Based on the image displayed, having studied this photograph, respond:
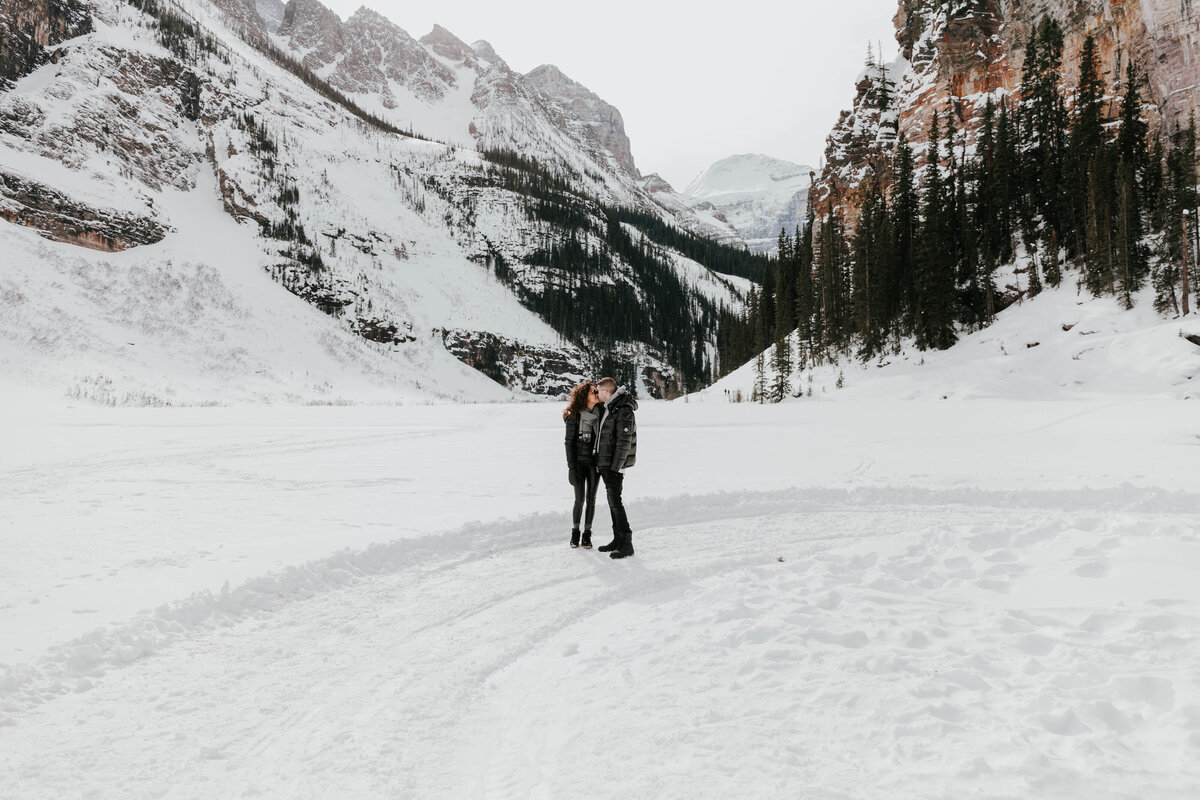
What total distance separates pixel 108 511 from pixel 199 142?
81433 millimetres

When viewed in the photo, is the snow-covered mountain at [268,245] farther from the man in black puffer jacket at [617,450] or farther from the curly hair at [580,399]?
the man in black puffer jacket at [617,450]

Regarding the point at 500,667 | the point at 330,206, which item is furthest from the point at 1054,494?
the point at 330,206

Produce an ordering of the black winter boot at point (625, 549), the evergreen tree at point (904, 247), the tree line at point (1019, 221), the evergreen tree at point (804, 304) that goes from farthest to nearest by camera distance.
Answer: the evergreen tree at point (804, 304), the evergreen tree at point (904, 247), the tree line at point (1019, 221), the black winter boot at point (625, 549)

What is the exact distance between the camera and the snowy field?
2.80m

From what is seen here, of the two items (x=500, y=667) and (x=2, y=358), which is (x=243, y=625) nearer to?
(x=500, y=667)

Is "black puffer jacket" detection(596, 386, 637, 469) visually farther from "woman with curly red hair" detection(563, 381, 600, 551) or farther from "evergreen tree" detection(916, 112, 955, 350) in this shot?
"evergreen tree" detection(916, 112, 955, 350)

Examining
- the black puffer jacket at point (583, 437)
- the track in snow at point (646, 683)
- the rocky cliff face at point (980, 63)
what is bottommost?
the track in snow at point (646, 683)

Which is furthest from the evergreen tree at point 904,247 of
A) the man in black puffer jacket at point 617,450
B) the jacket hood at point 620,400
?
the man in black puffer jacket at point 617,450

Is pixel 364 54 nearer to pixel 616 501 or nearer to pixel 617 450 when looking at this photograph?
pixel 617 450

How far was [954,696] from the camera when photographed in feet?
11.2

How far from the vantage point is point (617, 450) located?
6.72 meters

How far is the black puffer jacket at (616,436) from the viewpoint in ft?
22.0

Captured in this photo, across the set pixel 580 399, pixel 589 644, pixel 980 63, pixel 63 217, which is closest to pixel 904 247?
pixel 980 63

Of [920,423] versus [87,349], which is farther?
[87,349]
